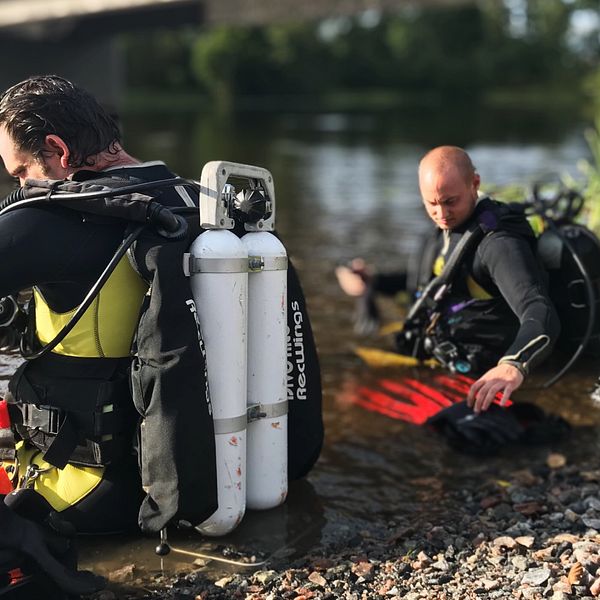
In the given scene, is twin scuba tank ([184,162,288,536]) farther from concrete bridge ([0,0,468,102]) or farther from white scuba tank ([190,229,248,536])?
concrete bridge ([0,0,468,102])

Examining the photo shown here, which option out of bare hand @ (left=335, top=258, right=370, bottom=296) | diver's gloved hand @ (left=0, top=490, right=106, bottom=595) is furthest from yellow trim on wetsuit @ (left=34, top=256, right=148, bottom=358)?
bare hand @ (left=335, top=258, right=370, bottom=296)

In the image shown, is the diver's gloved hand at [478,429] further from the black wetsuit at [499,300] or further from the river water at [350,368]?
the black wetsuit at [499,300]

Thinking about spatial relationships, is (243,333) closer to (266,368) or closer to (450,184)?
(266,368)

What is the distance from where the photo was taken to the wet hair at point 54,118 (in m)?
2.97

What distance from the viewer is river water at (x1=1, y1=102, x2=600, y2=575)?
348 centimetres

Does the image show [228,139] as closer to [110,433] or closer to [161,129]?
[161,129]

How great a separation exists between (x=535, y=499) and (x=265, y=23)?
19.5m

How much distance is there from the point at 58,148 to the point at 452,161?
1653 mm

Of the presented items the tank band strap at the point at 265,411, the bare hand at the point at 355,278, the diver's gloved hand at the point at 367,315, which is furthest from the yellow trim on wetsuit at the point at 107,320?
the diver's gloved hand at the point at 367,315

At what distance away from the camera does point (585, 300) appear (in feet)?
12.8

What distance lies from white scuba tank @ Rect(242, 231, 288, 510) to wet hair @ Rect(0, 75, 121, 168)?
2.06ft

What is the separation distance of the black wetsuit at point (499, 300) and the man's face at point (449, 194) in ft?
0.15

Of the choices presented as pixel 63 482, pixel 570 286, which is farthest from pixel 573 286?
pixel 63 482

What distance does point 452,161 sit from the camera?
3.82 meters
